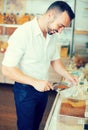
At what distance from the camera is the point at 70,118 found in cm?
132

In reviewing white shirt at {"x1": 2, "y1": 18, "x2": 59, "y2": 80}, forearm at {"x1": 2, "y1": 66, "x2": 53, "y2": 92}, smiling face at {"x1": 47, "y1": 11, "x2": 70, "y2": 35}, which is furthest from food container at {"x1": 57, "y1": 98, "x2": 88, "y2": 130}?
smiling face at {"x1": 47, "y1": 11, "x2": 70, "y2": 35}

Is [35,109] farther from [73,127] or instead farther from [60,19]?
[60,19]

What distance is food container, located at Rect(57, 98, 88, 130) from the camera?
1.28 meters

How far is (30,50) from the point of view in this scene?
1478mm

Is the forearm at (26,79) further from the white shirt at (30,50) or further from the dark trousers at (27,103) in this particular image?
the dark trousers at (27,103)

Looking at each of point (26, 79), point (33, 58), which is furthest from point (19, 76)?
point (33, 58)

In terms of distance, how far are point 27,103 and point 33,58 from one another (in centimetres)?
29

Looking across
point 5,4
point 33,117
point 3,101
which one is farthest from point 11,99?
point 33,117

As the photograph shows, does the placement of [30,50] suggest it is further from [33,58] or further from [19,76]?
[19,76]

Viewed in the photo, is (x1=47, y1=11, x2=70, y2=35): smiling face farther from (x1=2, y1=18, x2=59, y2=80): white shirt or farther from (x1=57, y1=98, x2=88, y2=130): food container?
(x1=57, y1=98, x2=88, y2=130): food container

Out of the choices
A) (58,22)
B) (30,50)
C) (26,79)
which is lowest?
(26,79)

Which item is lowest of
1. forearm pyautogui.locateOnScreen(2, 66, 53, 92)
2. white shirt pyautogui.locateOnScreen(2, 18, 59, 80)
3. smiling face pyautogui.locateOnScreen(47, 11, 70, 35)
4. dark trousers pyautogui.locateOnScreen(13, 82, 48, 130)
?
dark trousers pyautogui.locateOnScreen(13, 82, 48, 130)

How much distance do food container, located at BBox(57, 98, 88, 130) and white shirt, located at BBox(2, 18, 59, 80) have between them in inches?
10.5

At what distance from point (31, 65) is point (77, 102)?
0.36m
